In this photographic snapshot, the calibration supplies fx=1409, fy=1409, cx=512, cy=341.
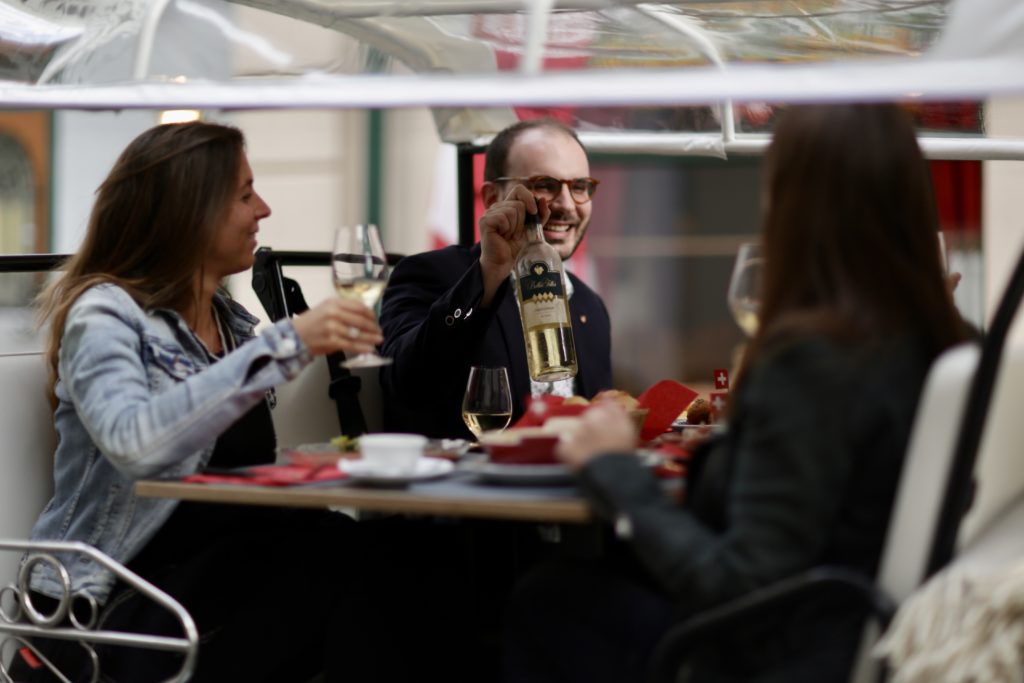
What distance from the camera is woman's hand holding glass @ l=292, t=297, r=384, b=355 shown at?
7.79ft

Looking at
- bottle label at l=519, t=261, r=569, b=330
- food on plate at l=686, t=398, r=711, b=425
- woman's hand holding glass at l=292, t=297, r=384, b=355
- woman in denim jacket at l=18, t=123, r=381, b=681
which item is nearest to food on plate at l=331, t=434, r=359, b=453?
woman in denim jacket at l=18, t=123, r=381, b=681

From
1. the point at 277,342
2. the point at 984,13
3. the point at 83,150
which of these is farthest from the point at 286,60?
the point at 83,150

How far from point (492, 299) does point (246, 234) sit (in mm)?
657

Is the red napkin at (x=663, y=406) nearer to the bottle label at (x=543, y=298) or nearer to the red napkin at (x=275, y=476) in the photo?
the bottle label at (x=543, y=298)

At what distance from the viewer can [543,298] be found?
310cm

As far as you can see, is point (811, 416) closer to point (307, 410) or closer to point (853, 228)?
point (853, 228)

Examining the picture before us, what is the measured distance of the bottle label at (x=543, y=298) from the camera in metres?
3.10

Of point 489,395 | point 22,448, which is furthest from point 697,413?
point 22,448

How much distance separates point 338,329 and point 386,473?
31 centimetres

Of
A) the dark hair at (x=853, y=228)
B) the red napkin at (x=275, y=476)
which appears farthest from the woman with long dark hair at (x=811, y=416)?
the red napkin at (x=275, y=476)

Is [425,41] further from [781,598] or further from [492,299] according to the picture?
[781,598]

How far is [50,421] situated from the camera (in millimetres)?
2895

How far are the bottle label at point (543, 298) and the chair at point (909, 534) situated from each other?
132cm

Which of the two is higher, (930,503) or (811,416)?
(811,416)
